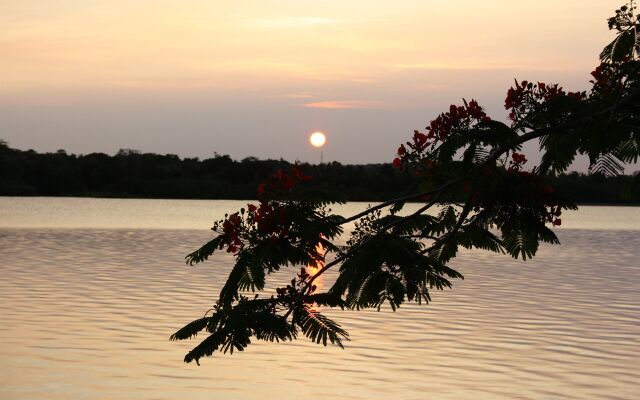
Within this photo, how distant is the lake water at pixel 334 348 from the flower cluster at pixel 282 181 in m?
9.98

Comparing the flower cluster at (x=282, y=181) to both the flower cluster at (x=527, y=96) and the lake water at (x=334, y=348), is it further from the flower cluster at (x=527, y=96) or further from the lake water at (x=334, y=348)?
the lake water at (x=334, y=348)

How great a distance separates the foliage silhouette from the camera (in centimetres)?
850

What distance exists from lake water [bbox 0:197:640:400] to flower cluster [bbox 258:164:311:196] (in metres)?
9.98

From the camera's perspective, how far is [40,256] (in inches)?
2149

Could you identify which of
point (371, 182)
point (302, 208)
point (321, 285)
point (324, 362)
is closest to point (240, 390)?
point (324, 362)

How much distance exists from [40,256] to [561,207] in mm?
48517

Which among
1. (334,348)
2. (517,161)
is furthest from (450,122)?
(334,348)

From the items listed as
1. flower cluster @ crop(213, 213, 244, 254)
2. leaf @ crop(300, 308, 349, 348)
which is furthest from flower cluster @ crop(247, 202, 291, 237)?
leaf @ crop(300, 308, 349, 348)

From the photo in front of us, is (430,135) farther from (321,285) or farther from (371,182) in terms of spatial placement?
(371,182)

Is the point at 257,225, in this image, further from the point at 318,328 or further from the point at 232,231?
the point at 318,328

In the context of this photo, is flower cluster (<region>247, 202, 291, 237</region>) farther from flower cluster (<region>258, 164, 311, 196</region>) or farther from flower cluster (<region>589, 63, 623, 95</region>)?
flower cluster (<region>589, 63, 623, 95</region>)

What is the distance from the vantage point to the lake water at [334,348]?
64.0 feet

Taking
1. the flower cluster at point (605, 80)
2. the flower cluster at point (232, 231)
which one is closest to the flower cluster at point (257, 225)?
the flower cluster at point (232, 231)

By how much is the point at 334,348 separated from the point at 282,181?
49.6 feet
